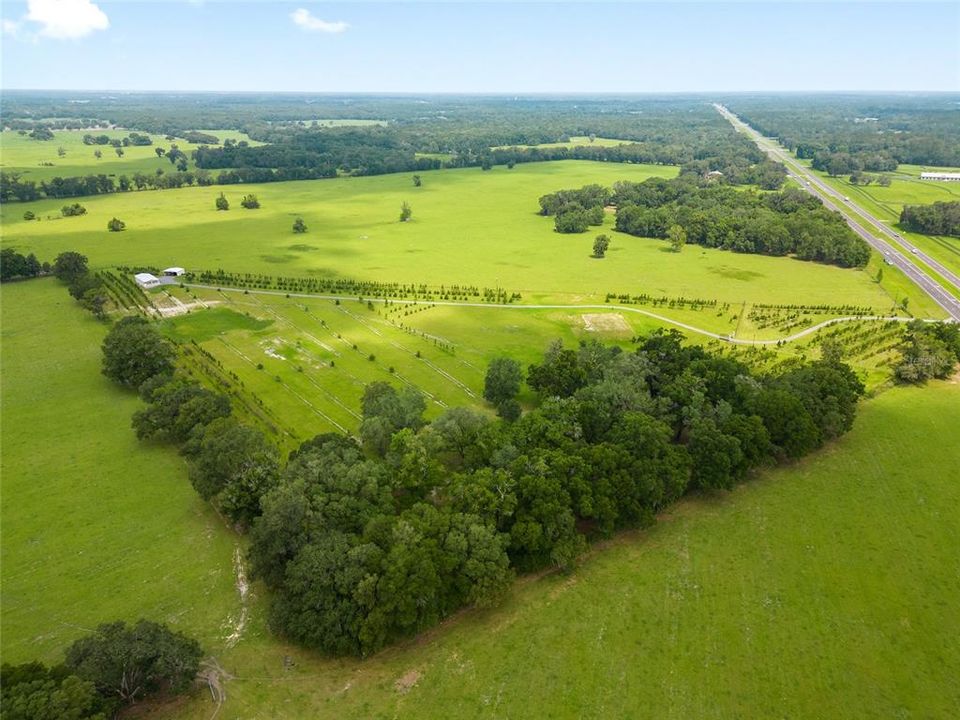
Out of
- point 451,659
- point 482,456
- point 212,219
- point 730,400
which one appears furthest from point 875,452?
point 212,219

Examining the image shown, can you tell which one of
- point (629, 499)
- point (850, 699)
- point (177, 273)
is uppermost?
point (177, 273)

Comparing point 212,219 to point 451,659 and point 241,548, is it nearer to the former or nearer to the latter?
point 241,548

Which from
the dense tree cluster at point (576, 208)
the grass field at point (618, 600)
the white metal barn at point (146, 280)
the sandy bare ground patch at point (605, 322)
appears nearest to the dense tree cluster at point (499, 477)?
the grass field at point (618, 600)

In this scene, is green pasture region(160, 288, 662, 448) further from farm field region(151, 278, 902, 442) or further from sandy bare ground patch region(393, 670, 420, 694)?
sandy bare ground patch region(393, 670, 420, 694)

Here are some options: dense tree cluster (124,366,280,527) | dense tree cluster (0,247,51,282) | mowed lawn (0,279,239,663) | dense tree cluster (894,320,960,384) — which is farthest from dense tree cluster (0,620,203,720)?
dense tree cluster (0,247,51,282)

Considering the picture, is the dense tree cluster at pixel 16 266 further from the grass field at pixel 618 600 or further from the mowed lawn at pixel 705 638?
the mowed lawn at pixel 705 638

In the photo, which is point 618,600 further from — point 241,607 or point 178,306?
point 178,306
